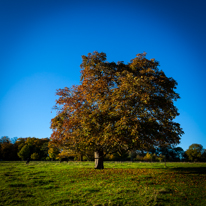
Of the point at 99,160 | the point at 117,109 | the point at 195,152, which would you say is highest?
the point at 117,109

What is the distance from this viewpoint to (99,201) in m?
8.25

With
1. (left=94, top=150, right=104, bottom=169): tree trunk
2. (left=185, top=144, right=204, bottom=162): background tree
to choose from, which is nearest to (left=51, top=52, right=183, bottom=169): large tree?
(left=94, top=150, right=104, bottom=169): tree trunk

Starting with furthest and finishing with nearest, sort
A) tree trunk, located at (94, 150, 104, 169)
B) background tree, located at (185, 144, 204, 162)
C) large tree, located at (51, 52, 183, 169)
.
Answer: background tree, located at (185, 144, 204, 162), tree trunk, located at (94, 150, 104, 169), large tree, located at (51, 52, 183, 169)

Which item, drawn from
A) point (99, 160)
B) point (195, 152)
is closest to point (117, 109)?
point (99, 160)

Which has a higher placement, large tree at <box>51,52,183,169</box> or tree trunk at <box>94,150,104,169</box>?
large tree at <box>51,52,183,169</box>

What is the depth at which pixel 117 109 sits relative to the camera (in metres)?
15.3

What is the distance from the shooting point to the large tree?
15.0 m

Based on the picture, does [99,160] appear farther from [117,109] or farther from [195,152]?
[195,152]

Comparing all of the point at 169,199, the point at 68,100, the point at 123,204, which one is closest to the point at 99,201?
the point at 123,204

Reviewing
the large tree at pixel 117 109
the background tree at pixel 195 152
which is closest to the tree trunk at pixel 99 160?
the large tree at pixel 117 109

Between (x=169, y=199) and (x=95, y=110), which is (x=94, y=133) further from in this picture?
(x=169, y=199)

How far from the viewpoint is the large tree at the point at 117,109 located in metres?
15.0

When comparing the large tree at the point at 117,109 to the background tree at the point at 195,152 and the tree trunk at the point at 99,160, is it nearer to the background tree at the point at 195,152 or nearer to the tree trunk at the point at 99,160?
the tree trunk at the point at 99,160

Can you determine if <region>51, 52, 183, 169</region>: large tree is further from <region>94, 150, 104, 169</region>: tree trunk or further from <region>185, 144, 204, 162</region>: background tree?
<region>185, 144, 204, 162</region>: background tree
